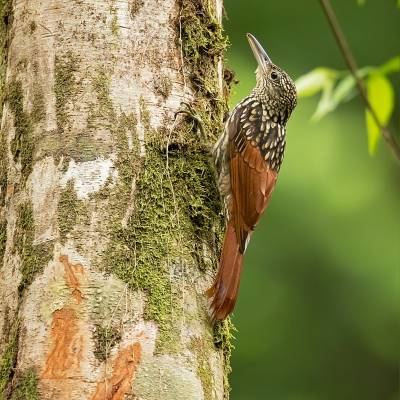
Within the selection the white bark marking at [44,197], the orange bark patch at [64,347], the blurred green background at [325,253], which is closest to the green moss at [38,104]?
the white bark marking at [44,197]

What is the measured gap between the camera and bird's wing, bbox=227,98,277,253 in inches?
168

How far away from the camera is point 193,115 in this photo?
3.97 m

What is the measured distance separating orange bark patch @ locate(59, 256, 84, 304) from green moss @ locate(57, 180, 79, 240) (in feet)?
0.30

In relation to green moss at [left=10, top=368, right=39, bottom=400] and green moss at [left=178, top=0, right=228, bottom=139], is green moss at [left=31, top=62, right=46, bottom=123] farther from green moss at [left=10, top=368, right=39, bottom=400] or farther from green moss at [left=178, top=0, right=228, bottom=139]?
green moss at [left=10, top=368, right=39, bottom=400]

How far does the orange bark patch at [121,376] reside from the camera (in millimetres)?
3287

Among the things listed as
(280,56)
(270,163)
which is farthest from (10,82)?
(280,56)

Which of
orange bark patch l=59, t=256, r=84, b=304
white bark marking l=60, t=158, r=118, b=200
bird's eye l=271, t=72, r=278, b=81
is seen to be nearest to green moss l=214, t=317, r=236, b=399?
orange bark patch l=59, t=256, r=84, b=304

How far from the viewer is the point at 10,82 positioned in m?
3.87

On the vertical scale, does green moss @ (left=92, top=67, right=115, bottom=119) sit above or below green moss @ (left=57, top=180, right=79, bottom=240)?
above

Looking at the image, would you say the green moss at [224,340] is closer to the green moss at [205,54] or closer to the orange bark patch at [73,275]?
the orange bark patch at [73,275]

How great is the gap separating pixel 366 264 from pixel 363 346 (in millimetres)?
1551

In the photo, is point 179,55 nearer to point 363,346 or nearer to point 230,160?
point 230,160

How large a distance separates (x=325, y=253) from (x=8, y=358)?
7.06 metres

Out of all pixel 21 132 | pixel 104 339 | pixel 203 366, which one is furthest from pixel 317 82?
pixel 104 339
